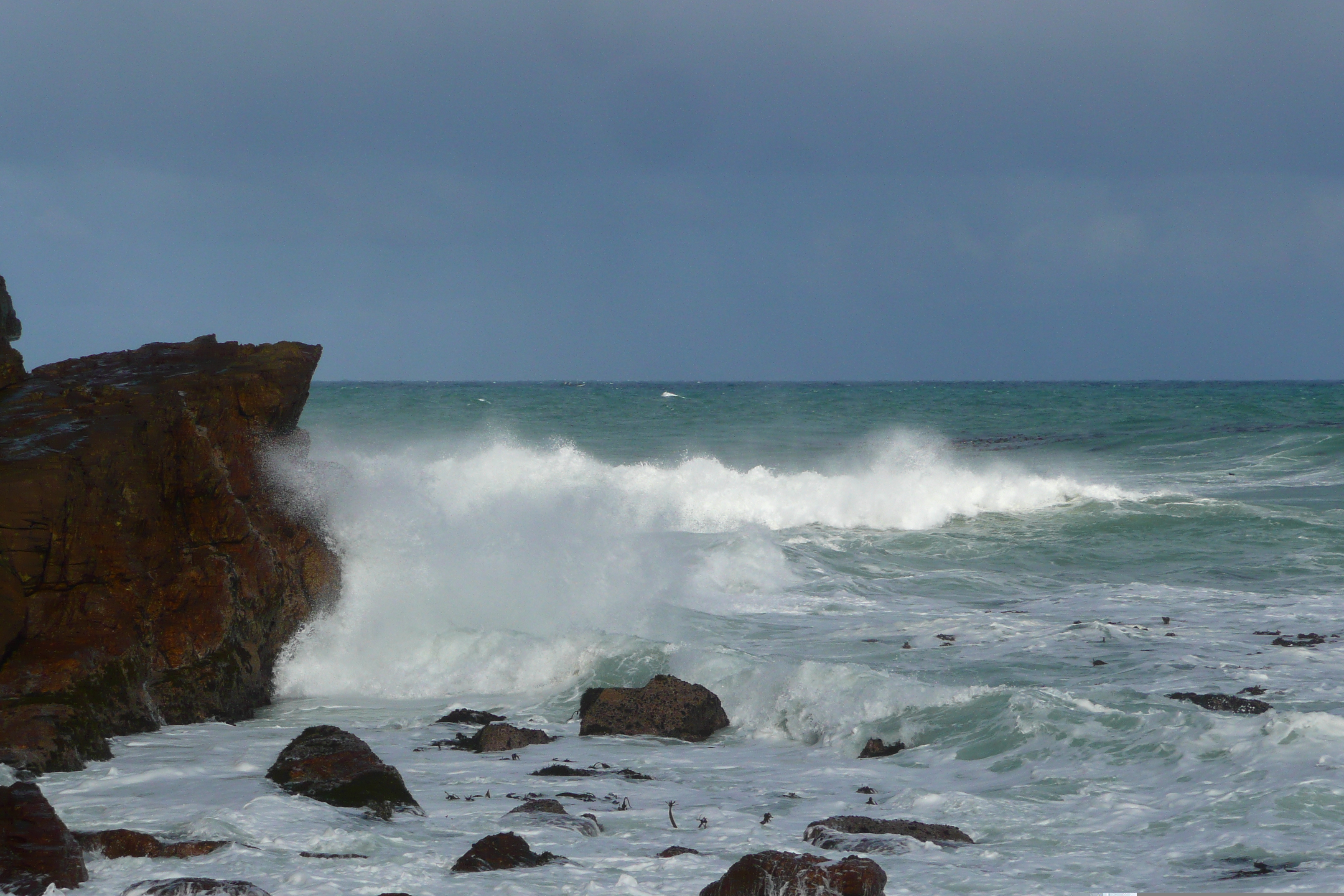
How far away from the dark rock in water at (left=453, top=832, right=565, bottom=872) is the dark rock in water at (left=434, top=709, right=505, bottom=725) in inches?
118

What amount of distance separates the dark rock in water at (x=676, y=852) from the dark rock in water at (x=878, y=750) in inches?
91.6

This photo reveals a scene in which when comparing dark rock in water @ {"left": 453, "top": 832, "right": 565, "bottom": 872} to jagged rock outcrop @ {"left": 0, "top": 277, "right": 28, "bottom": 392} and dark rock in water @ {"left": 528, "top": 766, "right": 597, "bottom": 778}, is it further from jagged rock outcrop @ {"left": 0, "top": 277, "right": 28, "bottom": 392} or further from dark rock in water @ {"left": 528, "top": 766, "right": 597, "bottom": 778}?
jagged rock outcrop @ {"left": 0, "top": 277, "right": 28, "bottom": 392}

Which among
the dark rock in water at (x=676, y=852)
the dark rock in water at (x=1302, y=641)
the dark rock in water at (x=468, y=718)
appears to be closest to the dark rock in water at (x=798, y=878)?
the dark rock in water at (x=676, y=852)

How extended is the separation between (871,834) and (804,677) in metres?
2.86

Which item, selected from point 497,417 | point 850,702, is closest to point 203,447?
point 850,702

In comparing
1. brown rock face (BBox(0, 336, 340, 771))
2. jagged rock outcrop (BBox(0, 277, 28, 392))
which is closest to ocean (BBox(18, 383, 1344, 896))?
brown rock face (BBox(0, 336, 340, 771))

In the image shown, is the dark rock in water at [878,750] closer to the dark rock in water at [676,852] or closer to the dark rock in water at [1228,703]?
the dark rock in water at [1228,703]

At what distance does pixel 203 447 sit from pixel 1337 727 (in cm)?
760

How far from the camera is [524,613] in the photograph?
36.2 feet

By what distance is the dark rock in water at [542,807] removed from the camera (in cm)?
536

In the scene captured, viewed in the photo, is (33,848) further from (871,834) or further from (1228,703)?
(1228,703)

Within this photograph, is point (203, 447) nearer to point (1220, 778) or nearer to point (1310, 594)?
point (1220, 778)

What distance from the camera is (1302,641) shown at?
935 centimetres

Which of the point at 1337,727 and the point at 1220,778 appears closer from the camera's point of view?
the point at 1220,778
